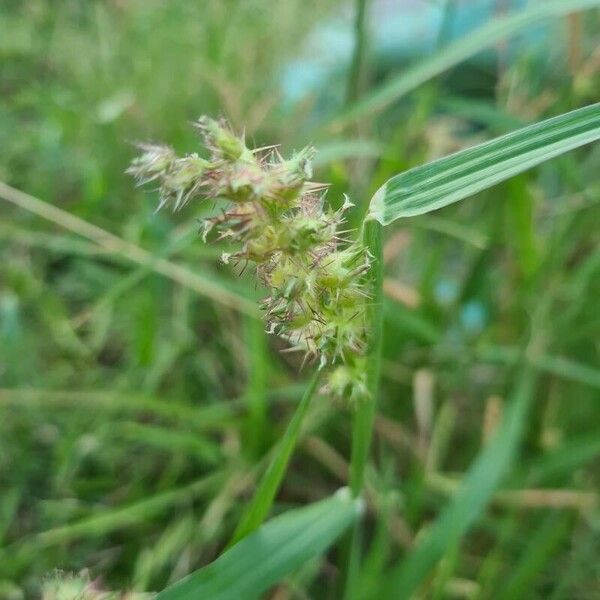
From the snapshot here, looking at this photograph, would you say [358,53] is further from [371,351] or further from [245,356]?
[371,351]

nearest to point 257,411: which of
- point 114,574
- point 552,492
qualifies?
point 114,574

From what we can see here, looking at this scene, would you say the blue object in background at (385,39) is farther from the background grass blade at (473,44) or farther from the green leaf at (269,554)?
the green leaf at (269,554)

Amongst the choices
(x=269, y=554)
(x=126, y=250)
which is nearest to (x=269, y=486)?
(x=269, y=554)

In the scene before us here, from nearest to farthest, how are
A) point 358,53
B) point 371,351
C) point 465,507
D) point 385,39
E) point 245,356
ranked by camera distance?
point 371,351, point 465,507, point 358,53, point 245,356, point 385,39

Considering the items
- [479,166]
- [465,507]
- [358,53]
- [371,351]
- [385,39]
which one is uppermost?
[385,39]

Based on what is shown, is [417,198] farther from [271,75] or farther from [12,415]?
[271,75]

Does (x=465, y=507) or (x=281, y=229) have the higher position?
(x=281, y=229)

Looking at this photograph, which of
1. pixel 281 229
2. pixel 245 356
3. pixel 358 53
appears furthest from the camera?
pixel 245 356

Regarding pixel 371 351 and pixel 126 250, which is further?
pixel 126 250
